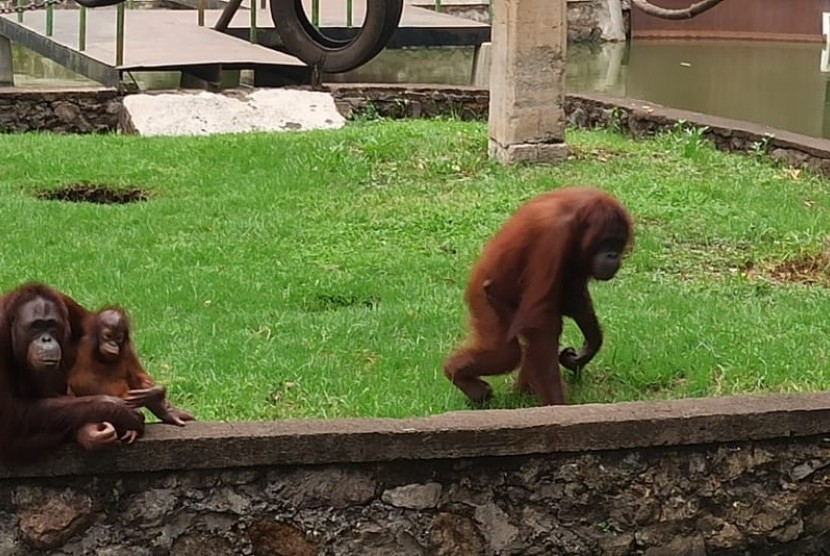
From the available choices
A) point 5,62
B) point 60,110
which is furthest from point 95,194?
point 5,62

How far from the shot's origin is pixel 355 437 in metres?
3.98

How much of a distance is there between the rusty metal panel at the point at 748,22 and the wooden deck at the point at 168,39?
8550 mm

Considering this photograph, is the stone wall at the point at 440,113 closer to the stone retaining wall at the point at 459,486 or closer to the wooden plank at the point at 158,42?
the wooden plank at the point at 158,42

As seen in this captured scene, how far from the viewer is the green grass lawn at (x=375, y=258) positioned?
5000mm

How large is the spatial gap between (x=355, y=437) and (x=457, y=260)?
2791mm

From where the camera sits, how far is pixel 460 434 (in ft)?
13.3

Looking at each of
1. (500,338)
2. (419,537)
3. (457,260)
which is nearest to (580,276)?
(500,338)

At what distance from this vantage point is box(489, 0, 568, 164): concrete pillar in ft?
28.8

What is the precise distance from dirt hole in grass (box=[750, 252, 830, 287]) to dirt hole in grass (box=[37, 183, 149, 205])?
12.0 feet

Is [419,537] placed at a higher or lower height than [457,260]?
lower

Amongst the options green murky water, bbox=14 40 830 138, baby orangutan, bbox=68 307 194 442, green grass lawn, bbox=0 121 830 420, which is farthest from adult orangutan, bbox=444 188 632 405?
green murky water, bbox=14 40 830 138

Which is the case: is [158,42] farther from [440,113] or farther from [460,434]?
[460,434]

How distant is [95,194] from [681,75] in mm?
12954

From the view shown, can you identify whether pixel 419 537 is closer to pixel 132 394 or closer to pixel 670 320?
pixel 132 394
